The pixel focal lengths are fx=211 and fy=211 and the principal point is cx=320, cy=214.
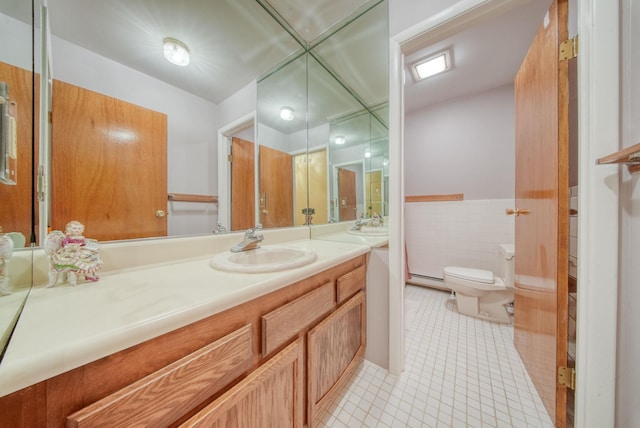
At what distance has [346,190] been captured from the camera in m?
1.92

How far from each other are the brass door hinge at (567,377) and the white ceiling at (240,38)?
5.40 feet

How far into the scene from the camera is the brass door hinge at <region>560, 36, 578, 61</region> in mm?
850

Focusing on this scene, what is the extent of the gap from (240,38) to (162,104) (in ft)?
2.03

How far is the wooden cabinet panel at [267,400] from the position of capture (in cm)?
53

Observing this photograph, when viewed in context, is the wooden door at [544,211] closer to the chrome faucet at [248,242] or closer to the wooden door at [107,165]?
the chrome faucet at [248,242]

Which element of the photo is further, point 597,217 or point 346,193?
point 346,193

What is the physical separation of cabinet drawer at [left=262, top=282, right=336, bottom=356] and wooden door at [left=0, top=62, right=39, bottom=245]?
759 mm

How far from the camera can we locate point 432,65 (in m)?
1.99

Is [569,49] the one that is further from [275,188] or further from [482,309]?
[482,309]

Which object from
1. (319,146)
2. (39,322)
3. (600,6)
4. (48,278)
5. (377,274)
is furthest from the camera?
(319,146)

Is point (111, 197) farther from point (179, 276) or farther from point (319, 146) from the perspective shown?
point (319, 146)

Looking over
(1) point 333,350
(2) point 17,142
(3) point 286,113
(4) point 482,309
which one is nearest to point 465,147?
(4) point 482,309

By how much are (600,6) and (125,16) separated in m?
1.69

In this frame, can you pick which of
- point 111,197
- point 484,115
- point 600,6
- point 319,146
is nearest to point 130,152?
point 111,197
